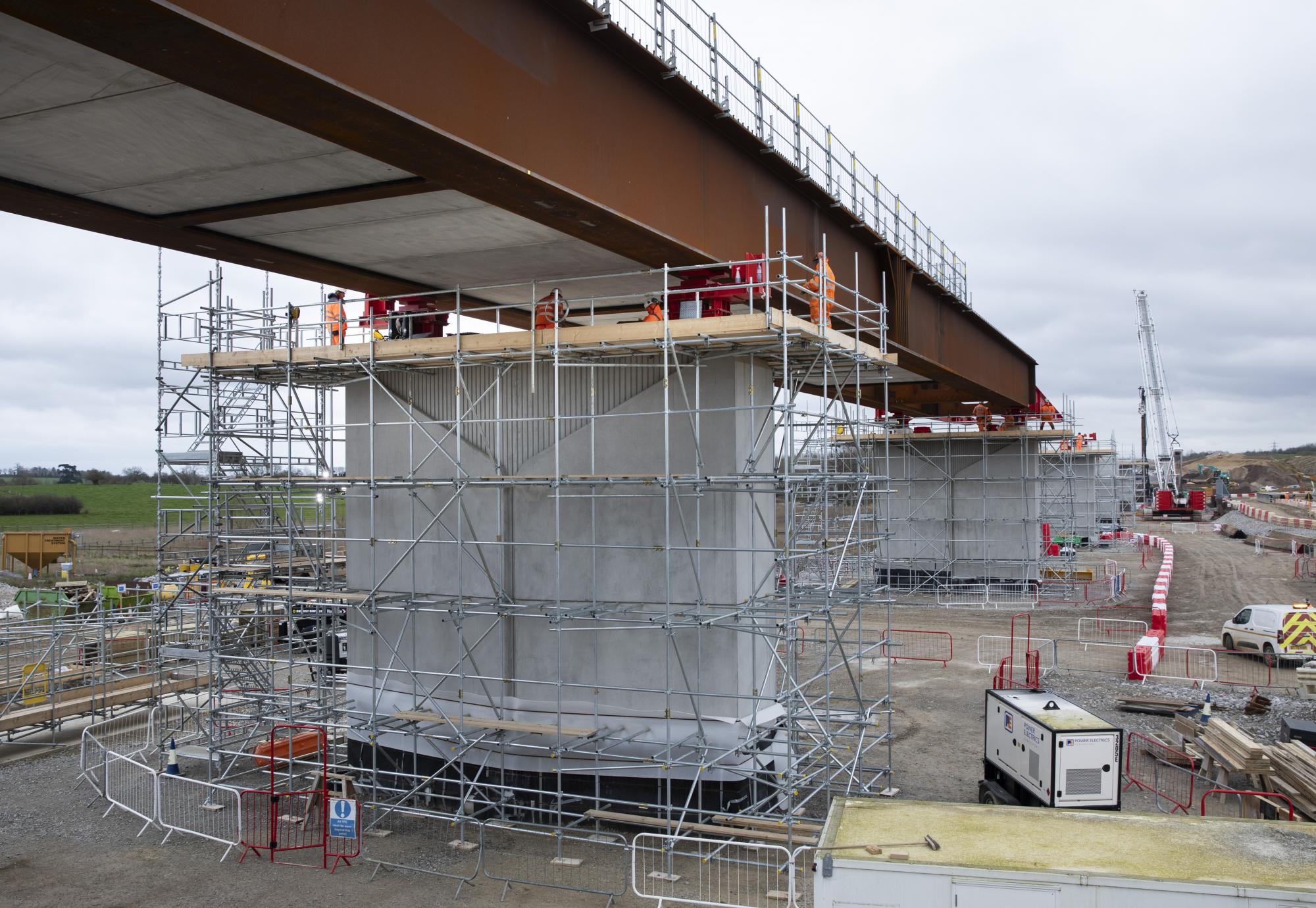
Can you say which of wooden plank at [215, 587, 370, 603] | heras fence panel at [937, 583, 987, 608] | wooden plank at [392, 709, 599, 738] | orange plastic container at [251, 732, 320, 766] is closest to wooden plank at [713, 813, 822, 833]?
wooden plank at [392, 709, 599, 738]

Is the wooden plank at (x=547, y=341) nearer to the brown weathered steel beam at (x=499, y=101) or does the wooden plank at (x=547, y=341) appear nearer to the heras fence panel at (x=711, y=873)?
the brown weathered steel beam at (x=499, y=101)

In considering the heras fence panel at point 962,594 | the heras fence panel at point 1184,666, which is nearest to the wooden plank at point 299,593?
the heras fence panel at point 1184,666

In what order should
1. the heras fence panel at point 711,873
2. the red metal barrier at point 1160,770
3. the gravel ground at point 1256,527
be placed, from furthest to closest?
the gravel ground at point 1256,527 → the red metal barrier at point 1160,770 → the heras fence panel at point 711,873

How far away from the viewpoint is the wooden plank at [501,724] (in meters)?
13.0

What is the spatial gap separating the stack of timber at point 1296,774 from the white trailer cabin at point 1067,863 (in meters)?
5.55

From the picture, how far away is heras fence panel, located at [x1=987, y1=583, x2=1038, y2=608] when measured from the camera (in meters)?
36.1

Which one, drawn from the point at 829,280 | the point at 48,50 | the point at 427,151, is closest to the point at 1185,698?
the point at 829,280

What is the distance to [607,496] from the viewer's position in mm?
13875

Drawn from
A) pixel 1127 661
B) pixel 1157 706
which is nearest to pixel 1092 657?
pixel 1127 661

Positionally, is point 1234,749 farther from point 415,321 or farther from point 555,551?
point 415,321

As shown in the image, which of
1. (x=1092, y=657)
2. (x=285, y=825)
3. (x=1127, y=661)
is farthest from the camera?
(x=1092, y=657)

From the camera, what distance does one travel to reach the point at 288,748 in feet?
54.9

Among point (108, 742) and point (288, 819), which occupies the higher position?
point (288, 819)

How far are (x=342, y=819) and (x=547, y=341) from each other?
683cm
